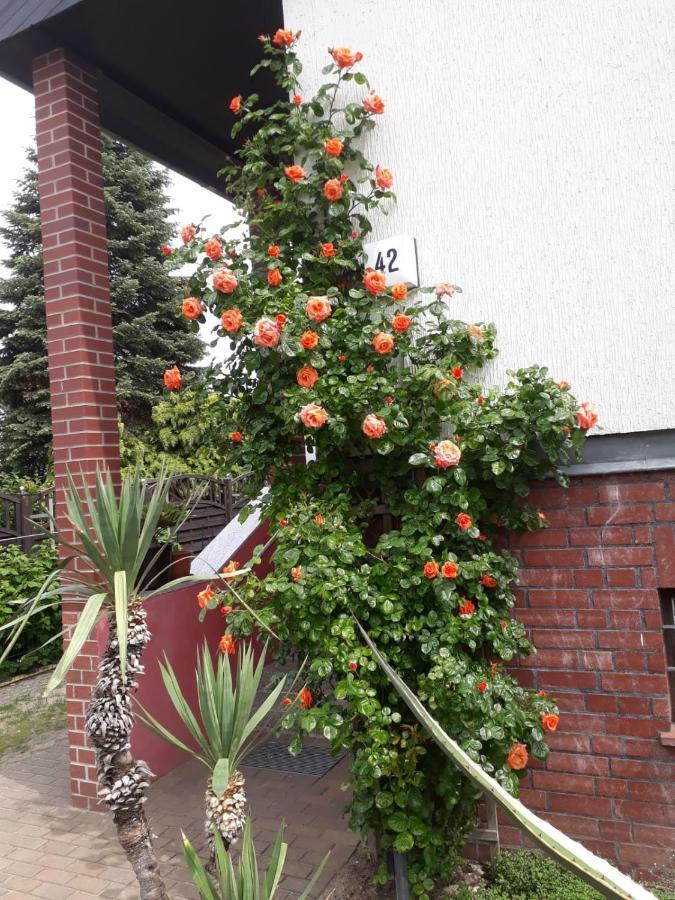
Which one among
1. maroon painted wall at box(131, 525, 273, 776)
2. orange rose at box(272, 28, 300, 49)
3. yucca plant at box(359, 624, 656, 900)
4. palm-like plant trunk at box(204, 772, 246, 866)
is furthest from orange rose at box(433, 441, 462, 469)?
maroon painted wall at box(131, 525, 273, 776)

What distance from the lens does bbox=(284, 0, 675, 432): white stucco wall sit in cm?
278

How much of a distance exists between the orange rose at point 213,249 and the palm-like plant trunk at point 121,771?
64.9 inches

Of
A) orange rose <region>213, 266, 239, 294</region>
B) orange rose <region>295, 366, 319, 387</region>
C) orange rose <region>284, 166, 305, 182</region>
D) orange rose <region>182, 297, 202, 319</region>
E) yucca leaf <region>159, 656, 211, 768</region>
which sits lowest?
yucca leaf <region>159, 656, 211, 768</region>

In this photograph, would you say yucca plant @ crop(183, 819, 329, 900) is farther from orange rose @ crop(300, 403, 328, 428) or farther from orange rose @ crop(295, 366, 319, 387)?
orange rose @ crop(295, 366, 319, 387)

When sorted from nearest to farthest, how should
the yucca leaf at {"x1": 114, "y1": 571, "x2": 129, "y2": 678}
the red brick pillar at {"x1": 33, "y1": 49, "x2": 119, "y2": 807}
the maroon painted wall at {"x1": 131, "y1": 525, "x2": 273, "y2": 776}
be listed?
1. the yucca leaf at {"x1": 114, "y1": 571, "x2": 129, "y2": 678}
2. the red brick pillar at {"x1": 33, "y1": 49, "x2": 119, "y2": 807}
3. the maroon painted wall at {"x1": 131, "y1": 525, "x2": 273, "y2": 776}

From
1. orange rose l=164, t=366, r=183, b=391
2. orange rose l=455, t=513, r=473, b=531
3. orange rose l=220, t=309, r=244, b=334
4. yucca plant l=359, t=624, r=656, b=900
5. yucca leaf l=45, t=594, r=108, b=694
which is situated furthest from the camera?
orange rose l=164, t=366, r=183, b=391

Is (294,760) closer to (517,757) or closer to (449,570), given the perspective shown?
(517,757)

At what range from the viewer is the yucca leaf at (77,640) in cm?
194

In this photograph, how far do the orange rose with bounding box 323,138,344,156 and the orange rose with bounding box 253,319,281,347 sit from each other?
916 mm

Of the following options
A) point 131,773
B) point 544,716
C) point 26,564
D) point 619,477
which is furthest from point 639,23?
point 26,564

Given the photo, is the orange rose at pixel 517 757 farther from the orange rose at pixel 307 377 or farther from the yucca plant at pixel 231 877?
the orange rose at pixel 307 377

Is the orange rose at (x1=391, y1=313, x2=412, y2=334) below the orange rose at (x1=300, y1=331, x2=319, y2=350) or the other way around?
the other way around

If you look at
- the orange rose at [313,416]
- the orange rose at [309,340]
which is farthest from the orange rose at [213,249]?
the orange rose at [313,416]

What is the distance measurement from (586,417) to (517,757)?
4.22ft
